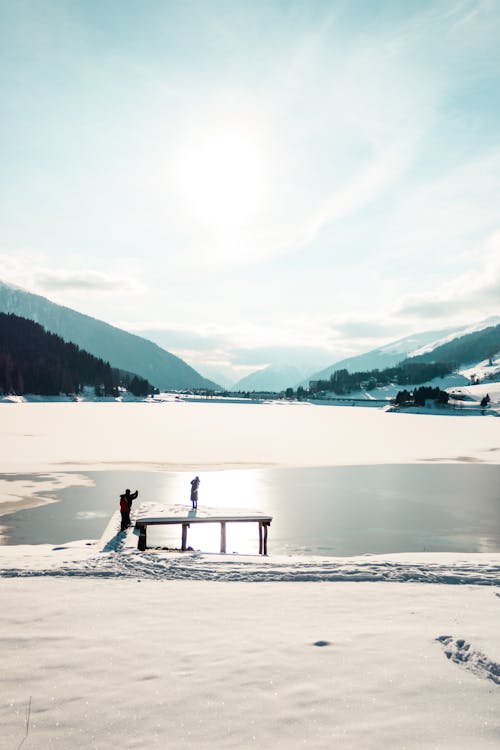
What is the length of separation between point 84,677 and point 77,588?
533 cm

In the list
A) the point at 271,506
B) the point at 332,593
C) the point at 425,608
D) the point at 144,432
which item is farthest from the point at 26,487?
the point at 144,432

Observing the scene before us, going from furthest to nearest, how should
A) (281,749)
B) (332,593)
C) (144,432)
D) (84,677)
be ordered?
(144,432)
(332,593)
(84,677)
(281,749)

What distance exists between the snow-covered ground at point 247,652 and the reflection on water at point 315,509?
7.04 m

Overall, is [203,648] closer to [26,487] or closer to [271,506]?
[271,506]

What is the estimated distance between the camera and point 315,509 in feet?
102

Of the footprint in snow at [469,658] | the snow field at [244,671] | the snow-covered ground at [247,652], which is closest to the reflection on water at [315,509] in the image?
the snow-covered ground at [247,652]

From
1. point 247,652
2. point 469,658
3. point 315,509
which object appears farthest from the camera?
point 315,509

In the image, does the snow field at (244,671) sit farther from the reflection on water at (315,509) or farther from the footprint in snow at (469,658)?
the reflection on water at (315,509)

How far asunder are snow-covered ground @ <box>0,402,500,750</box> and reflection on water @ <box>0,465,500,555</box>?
7044 mm

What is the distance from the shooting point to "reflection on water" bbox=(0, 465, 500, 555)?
2373cm

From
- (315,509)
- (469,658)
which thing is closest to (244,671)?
(469,658)

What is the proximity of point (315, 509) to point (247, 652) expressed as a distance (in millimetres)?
23152

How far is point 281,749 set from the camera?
610 cm

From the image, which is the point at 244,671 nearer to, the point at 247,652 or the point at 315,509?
the point at 247,652
